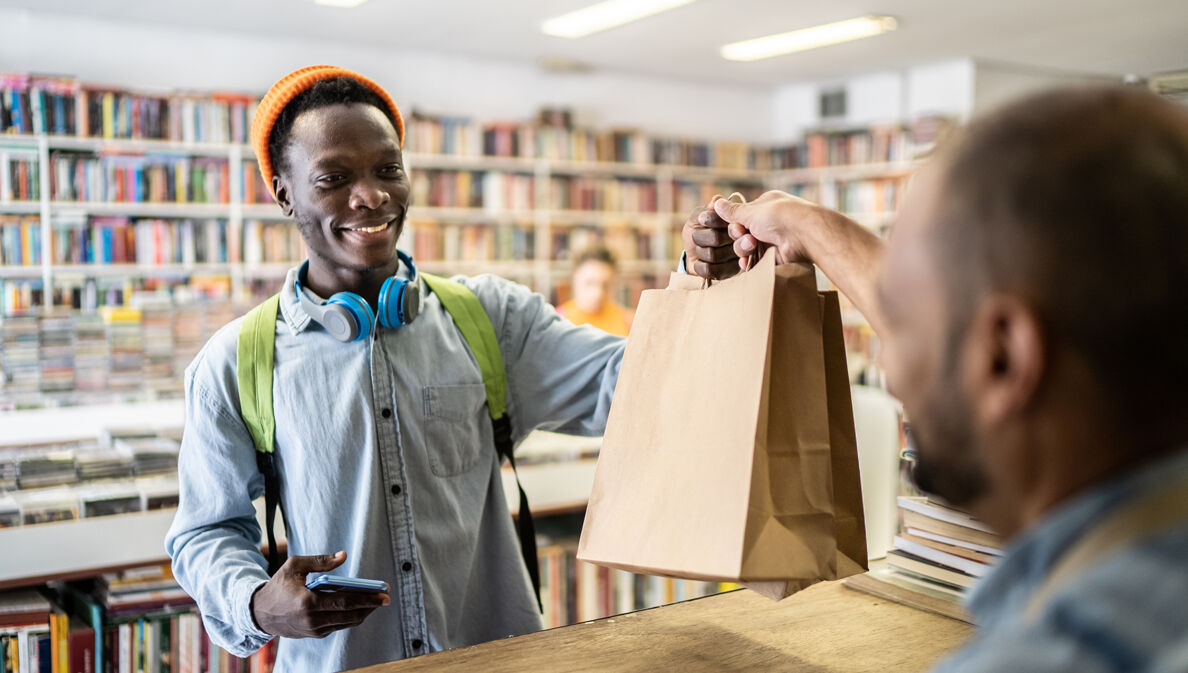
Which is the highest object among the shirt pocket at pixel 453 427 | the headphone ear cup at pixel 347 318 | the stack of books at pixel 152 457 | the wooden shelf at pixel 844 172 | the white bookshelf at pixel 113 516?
the wooden shelf at pixel 844 172

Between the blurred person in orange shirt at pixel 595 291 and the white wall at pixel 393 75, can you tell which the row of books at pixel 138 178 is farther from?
the blurred person in orange shirt at pixel 595 291

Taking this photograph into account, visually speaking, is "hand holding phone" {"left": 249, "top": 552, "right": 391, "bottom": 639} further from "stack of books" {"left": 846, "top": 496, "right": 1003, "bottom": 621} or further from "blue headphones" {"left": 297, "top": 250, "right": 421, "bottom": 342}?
"stack of books" {"left": 846, "top": 496, "right": 1003, "bottom": 621}

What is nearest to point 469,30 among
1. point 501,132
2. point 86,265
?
point 501,132

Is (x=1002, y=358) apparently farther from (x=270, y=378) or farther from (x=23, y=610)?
(x=23, y=610)

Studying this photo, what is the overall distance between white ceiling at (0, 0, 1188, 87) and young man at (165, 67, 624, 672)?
4122 mm

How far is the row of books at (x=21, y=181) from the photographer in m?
5.21

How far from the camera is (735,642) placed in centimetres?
103

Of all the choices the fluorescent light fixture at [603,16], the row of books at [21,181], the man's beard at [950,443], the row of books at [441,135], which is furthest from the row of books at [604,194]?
the man's beard at [950,443]

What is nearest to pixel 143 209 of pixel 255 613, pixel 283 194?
pixel 283 194

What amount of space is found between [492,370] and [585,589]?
1537 millimetres

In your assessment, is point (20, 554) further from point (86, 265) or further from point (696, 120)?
point (696, 120)

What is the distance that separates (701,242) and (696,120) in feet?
23.6

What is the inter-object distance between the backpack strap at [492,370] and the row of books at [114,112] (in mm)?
4860

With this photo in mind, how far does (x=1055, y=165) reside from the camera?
0.45 m
